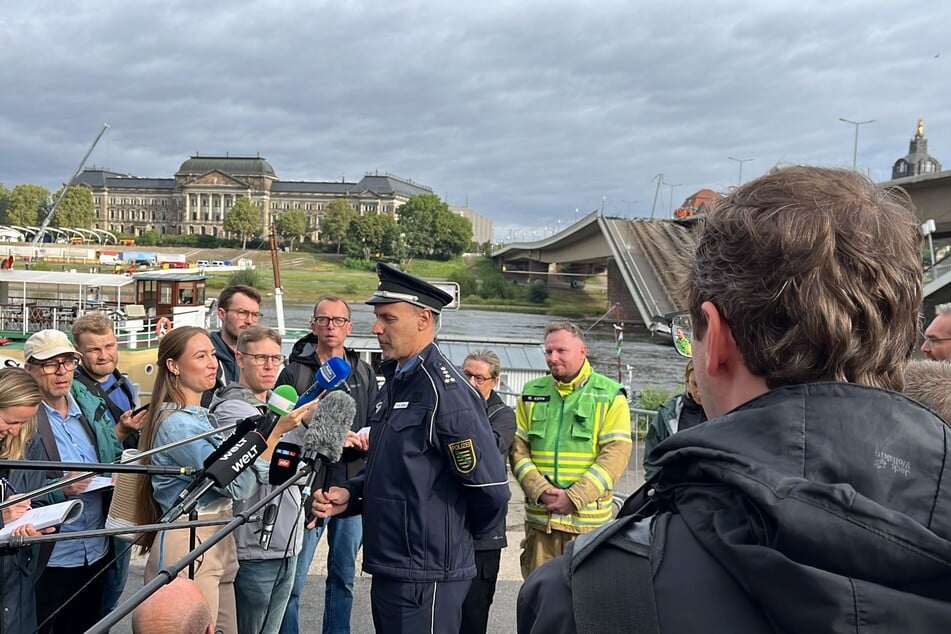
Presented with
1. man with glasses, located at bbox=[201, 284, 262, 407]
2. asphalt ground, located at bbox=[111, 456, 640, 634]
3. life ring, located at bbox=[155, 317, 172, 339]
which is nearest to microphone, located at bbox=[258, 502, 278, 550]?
asphalt ground, located at bbox=[111, 456, 640, 634]

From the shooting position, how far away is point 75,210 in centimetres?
11156

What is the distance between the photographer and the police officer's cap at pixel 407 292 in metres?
3.63

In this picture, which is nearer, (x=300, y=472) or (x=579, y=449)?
(x=300, y=472)

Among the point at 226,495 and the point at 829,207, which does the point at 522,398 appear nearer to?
the point at 226,495

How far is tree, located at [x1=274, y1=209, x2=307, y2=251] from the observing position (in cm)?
11631

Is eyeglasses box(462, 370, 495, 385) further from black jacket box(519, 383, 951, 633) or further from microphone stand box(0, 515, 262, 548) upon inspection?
black jacket box(519, 383, 951, 633)

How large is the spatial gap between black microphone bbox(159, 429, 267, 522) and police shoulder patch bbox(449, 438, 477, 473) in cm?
96

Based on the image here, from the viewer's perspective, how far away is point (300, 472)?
9.17 feet

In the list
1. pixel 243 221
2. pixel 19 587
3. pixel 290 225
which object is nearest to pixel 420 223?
pixel 290 225

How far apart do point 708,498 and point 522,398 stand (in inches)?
151

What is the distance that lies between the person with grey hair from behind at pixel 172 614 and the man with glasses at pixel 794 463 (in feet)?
4.12

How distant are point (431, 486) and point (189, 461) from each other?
3.54 feet

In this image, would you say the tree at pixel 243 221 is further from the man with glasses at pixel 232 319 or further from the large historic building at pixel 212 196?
the man with glasses at pixel 232 319

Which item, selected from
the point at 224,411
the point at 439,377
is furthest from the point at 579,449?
the point at 224,411
